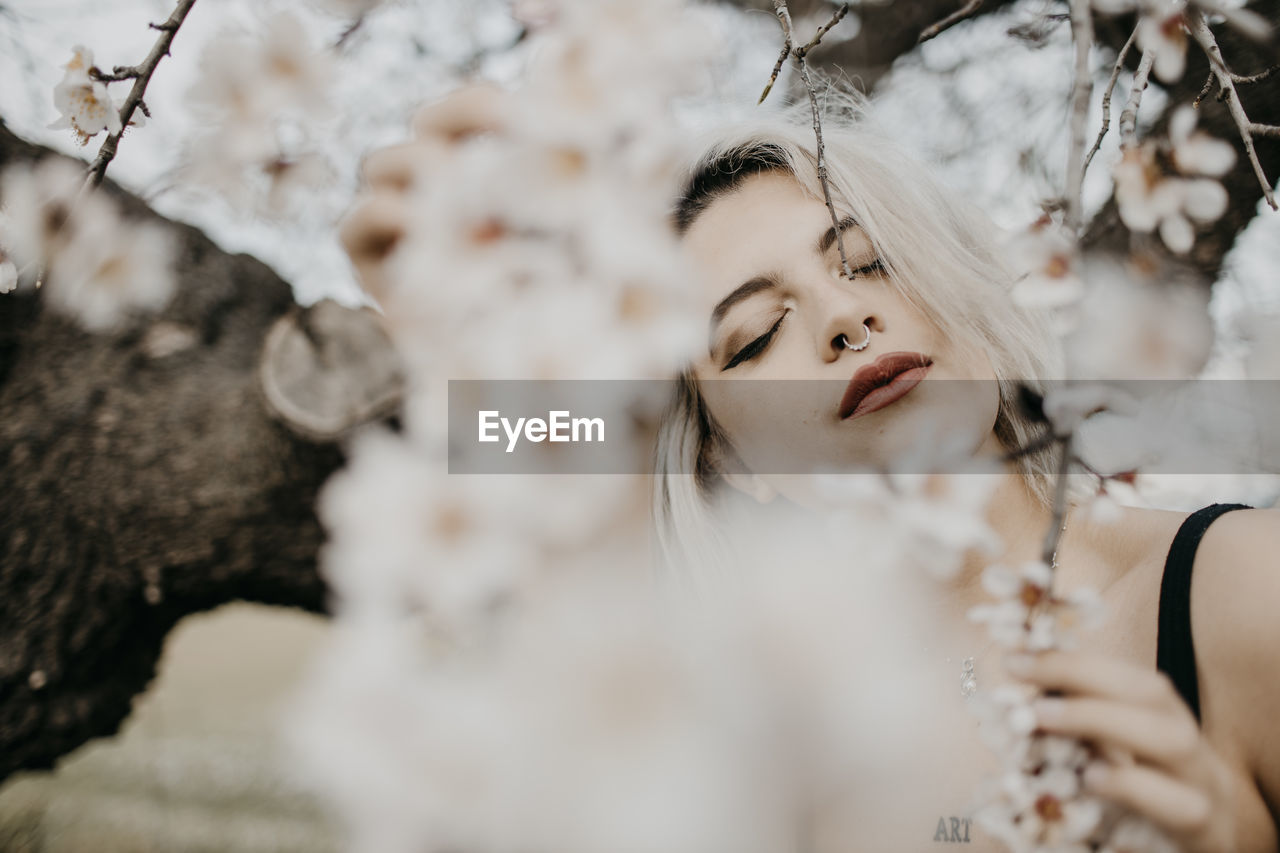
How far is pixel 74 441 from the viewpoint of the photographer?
1.47 metres

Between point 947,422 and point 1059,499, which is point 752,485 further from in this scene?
point 1059,499

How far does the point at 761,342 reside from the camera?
3.29 ft

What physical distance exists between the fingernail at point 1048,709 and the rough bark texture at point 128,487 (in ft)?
3.98

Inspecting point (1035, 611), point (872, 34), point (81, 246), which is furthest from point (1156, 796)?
point (872, 34)

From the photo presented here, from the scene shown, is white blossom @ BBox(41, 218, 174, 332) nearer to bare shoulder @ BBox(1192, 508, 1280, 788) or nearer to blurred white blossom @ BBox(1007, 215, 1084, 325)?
blurred white blossom @ BBox(1007, 215, 1084, 325)

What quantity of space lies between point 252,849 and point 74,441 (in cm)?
309

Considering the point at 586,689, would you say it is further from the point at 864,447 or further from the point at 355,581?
the point at 864,447

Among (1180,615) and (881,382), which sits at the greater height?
(881,382)

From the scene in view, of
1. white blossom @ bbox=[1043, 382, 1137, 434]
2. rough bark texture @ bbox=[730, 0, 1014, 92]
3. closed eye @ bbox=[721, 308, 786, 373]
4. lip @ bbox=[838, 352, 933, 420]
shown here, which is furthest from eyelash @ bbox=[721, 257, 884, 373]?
rough bark texture @ bbox=[730, 0, 1014, 92]

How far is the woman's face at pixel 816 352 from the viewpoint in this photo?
92 cm

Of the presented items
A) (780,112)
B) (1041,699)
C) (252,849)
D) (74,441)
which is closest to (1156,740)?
(1041,699)

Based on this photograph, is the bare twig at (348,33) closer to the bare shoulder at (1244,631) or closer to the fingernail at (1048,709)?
the fingernail at (1048,709)

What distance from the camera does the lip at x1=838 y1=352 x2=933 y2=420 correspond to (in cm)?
91

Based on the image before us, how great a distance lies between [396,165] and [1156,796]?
795 millimetres
